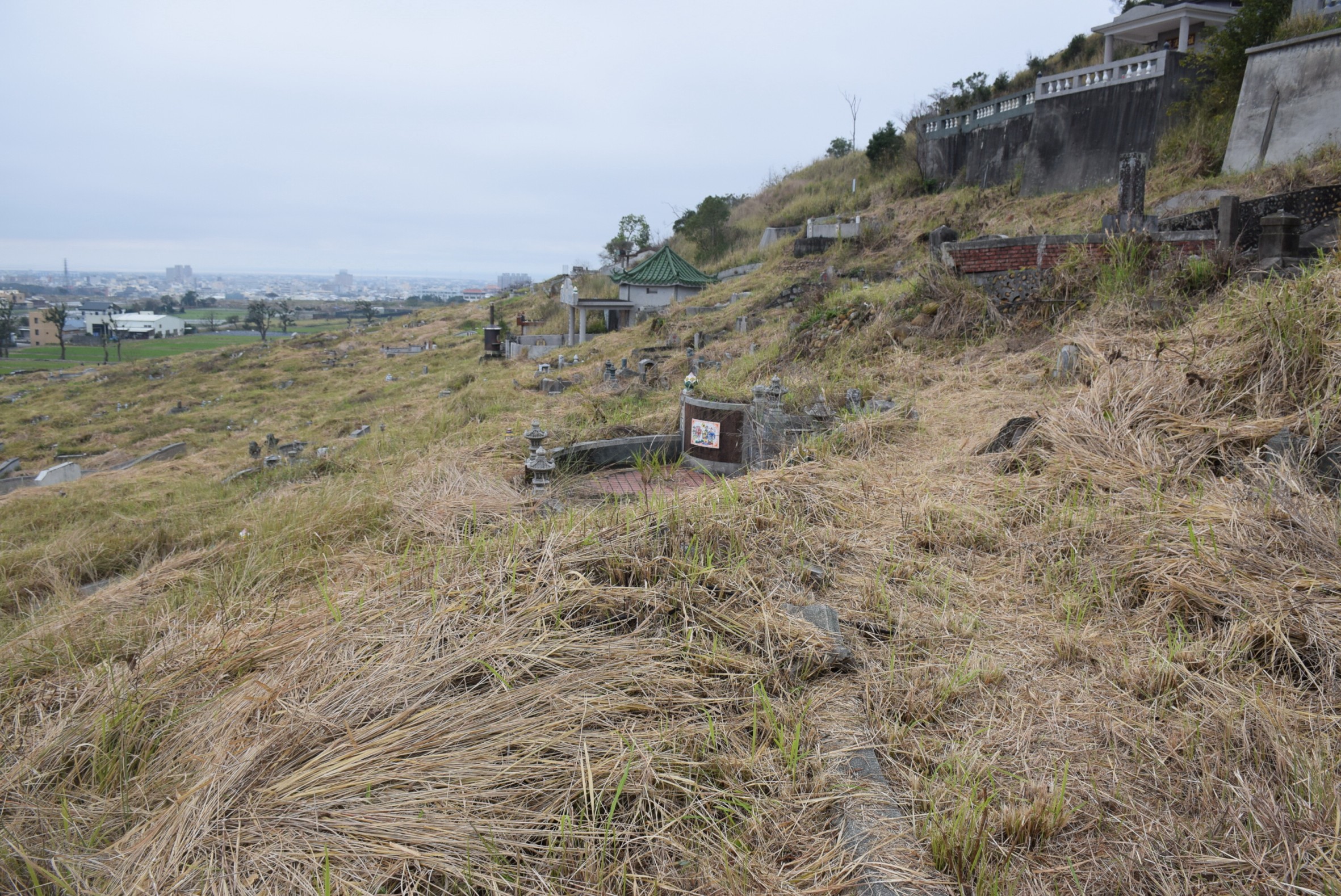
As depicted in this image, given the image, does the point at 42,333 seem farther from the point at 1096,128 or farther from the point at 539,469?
the point at 1096,128

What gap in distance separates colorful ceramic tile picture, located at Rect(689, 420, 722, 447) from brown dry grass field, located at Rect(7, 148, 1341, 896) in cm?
175

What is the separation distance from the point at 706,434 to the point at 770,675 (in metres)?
4.54

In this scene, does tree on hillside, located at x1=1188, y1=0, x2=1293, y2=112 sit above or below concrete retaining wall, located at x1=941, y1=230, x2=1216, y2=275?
above

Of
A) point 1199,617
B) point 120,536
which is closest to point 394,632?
A: point 1199,617

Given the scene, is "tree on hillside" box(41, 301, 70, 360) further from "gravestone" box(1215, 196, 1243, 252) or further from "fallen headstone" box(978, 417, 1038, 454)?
"gravestone" box(1215, 196, 1243, 252)

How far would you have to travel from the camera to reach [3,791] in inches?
79.5

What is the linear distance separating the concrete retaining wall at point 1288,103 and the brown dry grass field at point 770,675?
350 inches

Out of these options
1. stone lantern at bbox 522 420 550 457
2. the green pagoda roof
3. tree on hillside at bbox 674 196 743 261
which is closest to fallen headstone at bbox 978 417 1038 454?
stone lantern at bbox 522 420 550 457

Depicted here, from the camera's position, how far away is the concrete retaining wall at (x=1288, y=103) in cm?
1090

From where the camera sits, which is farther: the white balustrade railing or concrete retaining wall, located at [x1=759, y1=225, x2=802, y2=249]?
concrete retaining wall, located at [x1=759, y1=225, x2=802, y2=249]

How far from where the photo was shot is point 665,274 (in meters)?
24.3

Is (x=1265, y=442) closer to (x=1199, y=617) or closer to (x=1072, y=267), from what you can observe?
(x=1199, y=617)

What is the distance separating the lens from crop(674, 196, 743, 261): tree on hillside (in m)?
30.5

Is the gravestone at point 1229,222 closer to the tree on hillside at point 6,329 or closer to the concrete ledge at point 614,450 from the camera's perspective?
the concrete ledge at point 614,450
